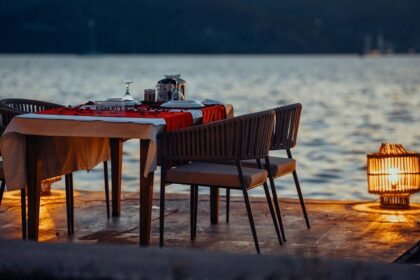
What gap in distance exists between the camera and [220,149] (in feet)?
14.0

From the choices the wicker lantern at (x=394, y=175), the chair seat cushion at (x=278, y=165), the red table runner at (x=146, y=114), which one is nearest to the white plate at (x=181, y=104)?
the red table runner at (x=146, y=114)

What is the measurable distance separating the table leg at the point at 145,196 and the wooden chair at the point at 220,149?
0.09 meters

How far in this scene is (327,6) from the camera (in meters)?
116

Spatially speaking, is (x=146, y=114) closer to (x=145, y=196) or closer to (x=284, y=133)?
(x=145, y=196)

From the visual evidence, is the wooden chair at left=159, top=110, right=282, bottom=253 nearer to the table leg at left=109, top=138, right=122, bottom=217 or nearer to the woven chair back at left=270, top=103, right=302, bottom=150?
the woven chair back at left=270, top=103, right=302, bottom=150

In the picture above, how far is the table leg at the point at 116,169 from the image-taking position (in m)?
5.22

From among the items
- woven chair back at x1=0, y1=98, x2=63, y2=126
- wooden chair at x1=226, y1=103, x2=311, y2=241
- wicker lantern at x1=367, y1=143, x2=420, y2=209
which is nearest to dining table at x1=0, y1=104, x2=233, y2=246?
woven chair back at x1=0, y1=98, x2=63, y2=126

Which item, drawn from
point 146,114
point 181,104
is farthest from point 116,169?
point 146,114

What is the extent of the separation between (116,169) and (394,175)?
1.64m

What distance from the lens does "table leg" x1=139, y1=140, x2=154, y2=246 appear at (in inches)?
166

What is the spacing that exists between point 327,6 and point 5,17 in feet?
137

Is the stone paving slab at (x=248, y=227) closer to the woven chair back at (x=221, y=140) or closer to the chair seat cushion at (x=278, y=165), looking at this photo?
the chair seat cushion at (x=278, y=165)

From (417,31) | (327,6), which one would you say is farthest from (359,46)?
(327,6)

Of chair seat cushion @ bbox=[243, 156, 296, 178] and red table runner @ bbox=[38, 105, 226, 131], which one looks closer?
red table runner @ bbox=[38, 105, 226, 131]
